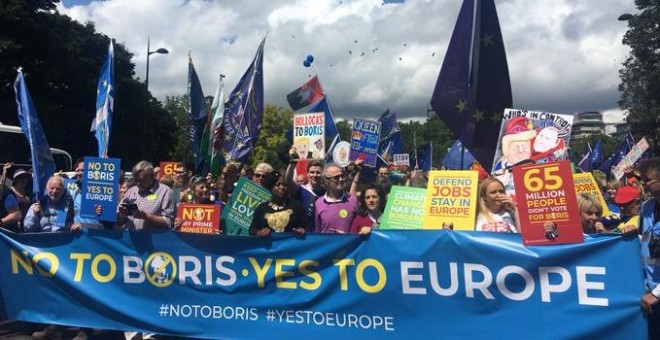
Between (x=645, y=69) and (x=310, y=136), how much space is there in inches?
1407

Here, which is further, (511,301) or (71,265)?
(71,265)

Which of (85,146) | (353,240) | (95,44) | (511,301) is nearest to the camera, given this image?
(511,301)

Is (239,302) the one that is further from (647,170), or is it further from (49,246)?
(647,170)

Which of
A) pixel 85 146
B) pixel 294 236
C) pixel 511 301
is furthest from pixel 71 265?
pixel 85 146

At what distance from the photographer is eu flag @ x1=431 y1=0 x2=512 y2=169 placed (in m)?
5.85

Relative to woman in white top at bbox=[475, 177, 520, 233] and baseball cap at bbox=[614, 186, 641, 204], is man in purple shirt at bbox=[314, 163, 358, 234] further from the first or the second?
baseball cap at bbox=[614, 186, 641, 204]

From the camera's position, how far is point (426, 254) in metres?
4.92

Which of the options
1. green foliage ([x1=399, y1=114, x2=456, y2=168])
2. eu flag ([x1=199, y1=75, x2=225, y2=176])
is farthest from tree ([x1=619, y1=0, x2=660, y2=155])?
green foliage ([x1=399, y1=114, x2=456, y2=168])

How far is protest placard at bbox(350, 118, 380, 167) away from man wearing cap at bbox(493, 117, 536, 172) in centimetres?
481

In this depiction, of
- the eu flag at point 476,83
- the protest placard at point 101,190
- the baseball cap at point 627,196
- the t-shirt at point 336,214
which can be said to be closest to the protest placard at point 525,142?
the eu flag at point 476,83

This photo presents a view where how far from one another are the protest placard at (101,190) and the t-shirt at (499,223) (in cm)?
329

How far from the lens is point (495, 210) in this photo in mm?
5117

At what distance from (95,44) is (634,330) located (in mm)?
41823

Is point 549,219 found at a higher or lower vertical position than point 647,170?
lower
